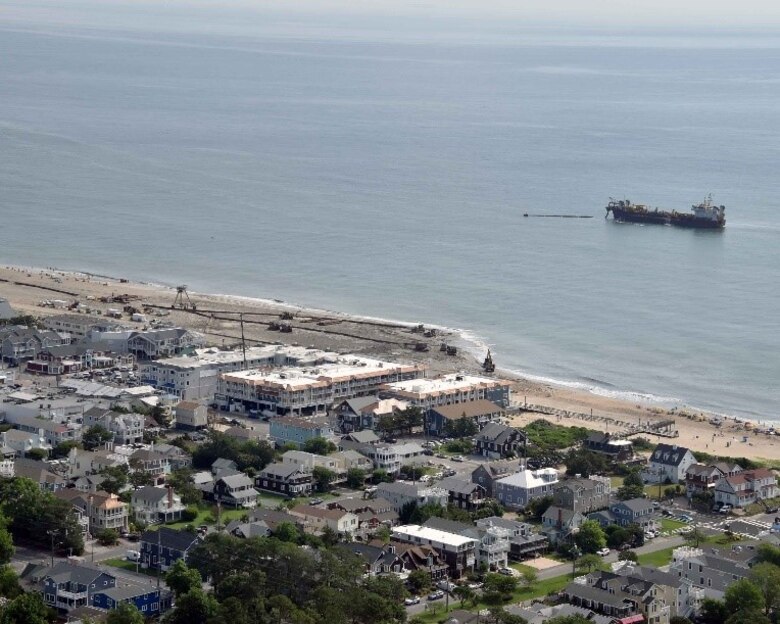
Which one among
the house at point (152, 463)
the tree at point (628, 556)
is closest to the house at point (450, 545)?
the tree at point (628, 556)

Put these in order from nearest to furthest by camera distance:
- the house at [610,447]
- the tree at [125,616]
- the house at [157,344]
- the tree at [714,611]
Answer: the tree at [125,616]
the tree at [714,611]
the house at [610,447]
the house at [157,344]

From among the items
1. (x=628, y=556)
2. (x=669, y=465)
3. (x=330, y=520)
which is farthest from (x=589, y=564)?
(x=669, y=465)

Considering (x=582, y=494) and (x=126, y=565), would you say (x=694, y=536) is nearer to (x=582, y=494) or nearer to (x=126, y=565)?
(x=582, y=494)

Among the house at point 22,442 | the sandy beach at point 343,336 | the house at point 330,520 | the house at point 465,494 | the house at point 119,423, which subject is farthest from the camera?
the sandy beach at point 343,336

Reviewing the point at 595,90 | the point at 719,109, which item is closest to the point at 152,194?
the point at 719,109

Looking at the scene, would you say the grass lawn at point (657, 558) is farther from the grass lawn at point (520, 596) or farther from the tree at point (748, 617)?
the tree at point (748, 617)

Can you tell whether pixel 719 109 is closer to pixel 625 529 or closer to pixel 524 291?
pixel 524 291

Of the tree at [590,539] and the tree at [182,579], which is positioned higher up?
the tree at [590,539]
